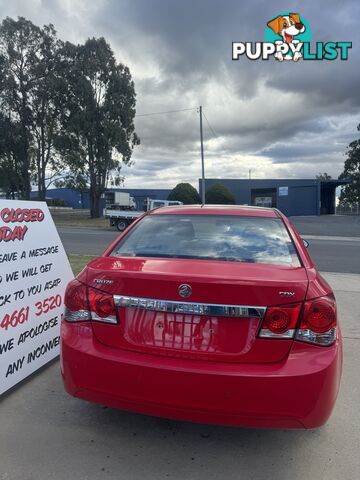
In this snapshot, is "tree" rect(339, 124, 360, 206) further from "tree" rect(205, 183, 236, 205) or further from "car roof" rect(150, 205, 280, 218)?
"car roof" rect(150, 205, 280, 218)

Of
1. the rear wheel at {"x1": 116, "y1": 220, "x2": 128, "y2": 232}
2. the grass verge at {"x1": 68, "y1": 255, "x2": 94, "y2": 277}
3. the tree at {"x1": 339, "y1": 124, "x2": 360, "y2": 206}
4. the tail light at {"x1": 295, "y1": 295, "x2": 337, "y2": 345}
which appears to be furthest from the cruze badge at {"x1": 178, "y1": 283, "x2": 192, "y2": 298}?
the tree at {"x1": 339, "y1": 124, "x2": 360, "y2": 206}

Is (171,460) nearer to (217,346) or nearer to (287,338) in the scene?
(217,346)

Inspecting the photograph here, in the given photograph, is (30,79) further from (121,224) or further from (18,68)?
(121,224)

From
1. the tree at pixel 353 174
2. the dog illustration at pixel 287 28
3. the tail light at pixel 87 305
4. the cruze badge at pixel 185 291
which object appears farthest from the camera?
the tree at pixel 353 174

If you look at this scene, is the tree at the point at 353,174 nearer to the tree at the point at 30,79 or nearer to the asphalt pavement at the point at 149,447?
the tree at the point at 30,79

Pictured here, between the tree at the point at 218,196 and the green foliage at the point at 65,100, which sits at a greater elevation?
the green foliage at the point at 65,100

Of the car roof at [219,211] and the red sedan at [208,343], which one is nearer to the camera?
the red sedan at [208,343]

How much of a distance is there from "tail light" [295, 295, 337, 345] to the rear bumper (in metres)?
0.05

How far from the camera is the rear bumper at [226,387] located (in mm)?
2180

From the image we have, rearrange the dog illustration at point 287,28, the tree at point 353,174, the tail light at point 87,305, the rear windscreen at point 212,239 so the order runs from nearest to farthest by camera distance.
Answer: the tail light at point 87,305 < the rear windscreen at point 212,239 < the dog illustration at point 287,28 < the tree at point 353,174

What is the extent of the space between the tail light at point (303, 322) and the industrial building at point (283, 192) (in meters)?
51.9

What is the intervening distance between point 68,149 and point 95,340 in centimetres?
3452

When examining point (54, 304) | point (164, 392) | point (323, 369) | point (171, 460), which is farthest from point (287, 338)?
point (54, 304)

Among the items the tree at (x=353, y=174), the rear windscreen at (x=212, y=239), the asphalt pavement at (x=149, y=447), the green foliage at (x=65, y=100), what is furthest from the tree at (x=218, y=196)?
the asphalt pavement at (x=149, y=447)
